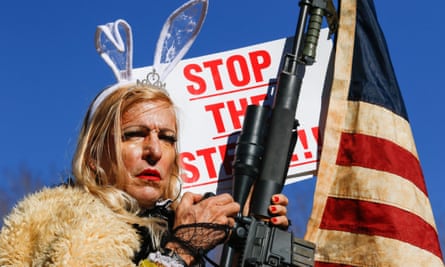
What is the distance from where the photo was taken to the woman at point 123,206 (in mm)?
3676

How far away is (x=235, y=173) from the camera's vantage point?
4.76m

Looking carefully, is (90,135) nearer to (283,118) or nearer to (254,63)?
(283,118)

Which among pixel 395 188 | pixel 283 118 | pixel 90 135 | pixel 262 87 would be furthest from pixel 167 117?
pixel 395 188

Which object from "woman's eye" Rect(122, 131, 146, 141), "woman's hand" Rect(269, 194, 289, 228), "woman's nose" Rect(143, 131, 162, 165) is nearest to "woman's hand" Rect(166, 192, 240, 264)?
"woman's hand" Rect(269, 194, 289, 228)

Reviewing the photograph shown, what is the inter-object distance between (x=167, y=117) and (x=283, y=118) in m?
0.69

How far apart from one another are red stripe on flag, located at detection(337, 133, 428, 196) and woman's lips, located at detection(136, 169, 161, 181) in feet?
4.44

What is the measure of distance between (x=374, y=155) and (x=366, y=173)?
5.5 inches

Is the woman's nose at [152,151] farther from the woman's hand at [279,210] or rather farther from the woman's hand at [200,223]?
the woman's hand at [279,210]

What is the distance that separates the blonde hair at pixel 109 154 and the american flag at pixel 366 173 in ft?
3.41

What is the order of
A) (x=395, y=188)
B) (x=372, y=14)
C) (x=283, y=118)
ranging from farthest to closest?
(x=372, y=14) < (x=395, y=188) < (x=283, y=118)

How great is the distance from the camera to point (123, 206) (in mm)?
4148

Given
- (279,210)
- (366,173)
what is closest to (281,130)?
(279,210)

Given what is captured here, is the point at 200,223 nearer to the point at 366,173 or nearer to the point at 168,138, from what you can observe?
the point at 168,138

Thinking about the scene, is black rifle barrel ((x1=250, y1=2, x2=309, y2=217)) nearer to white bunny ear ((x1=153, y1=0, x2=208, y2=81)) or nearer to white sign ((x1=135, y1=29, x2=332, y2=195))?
white sign ((x1=135, y1=29, x2=332, y2=195))
